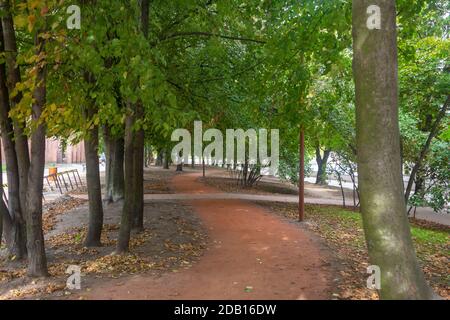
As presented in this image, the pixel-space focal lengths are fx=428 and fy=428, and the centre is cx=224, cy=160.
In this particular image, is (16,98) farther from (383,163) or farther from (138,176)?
(383,163)

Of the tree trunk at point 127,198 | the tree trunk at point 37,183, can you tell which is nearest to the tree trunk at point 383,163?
the tree trunk at point 37,183

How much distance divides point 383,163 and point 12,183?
20.9 feet

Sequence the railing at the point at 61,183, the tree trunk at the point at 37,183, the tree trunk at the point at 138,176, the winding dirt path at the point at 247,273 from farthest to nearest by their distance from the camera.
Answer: the railing at the point at 61,183 → the tree trunk at the point at 138,176 → the tree trunk at the point at 37,183 → the winding dirt path at the point at 247,273

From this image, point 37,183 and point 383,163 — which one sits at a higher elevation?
point 383,163

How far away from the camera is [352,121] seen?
47.8 ft

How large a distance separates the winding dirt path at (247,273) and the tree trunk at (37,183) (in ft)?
3.77

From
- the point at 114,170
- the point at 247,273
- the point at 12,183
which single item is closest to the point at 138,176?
the point at 12,183

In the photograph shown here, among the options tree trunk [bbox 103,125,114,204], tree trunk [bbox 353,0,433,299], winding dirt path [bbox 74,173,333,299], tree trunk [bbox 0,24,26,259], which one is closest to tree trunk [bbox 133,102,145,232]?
winding dirt path [bbox 74,173,333,299]

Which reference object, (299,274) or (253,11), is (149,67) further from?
(253,11)

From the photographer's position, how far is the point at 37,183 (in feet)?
20.1

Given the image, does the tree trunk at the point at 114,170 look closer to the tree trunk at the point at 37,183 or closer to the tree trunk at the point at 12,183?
the tree trunk at the point at 12,183

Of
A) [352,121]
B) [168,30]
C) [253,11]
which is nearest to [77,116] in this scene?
[168,30]

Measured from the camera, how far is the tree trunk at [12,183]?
24.0 ft

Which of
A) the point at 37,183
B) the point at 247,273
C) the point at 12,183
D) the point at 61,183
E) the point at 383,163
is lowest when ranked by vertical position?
the point at 61,183
